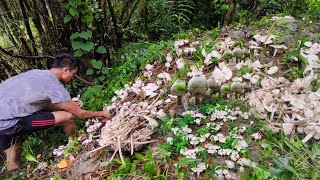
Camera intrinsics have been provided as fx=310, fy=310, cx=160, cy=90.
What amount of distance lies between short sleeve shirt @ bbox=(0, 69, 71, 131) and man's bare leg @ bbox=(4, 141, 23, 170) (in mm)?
312

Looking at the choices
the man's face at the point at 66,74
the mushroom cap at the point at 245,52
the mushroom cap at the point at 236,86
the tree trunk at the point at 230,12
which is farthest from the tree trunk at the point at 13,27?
the tree trunk at the point at 230,12

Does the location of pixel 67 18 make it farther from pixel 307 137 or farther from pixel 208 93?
pixel 307 137

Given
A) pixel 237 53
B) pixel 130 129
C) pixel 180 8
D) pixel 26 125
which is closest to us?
pixel 130 129

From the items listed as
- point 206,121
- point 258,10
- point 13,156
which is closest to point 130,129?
point 206,121

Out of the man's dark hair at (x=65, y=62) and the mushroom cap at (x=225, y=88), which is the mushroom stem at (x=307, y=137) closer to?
the mushroom cap at (x=225, y=88)

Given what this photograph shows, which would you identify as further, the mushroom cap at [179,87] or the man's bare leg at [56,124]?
the man's bare leg at [56,124]

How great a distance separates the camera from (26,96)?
10.6 feet

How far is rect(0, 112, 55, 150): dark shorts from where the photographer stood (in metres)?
3.24

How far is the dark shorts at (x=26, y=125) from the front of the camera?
324cm

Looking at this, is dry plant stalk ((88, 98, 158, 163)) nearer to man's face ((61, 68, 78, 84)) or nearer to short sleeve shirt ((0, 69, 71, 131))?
short sleeve shirt ((0, 69, 71, 131))

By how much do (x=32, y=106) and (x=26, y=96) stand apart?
13 centimetres

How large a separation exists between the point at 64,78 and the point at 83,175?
1.33 meters

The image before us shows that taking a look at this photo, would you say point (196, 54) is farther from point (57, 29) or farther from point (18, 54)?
point (18, 54)

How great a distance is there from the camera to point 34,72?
3.40m
